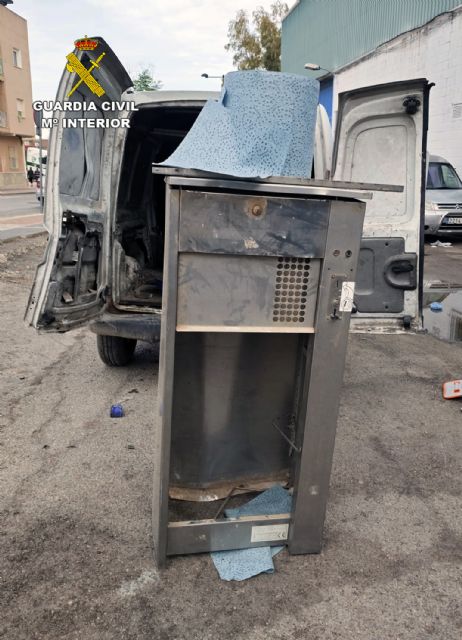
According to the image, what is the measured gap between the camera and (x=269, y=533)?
8.21ft

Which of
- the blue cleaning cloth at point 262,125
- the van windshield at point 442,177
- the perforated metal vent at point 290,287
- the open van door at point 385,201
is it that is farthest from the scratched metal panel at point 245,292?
the van windshield at point 442,177

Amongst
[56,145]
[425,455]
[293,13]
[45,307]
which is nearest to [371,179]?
[425,455]

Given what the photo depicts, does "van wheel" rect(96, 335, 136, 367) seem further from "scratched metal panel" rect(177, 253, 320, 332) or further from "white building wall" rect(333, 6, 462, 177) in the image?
"white building wall" rect(333, 6, 462, 177)

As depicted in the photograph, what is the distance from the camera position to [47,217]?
370 centimetres

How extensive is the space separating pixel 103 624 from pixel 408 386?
136 inches

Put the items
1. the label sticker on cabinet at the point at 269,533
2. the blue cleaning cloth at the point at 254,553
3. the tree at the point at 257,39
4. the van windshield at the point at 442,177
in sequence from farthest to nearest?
the tree at the point at 257,39 → the van windshield at the point at 442,177 → the label sticker on cabinet at the point at 269,533 → the blue cleaning cloth at the point at 254,553

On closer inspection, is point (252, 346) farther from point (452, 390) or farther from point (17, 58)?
point (17, 58)

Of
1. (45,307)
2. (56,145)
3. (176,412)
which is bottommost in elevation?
(176,412)

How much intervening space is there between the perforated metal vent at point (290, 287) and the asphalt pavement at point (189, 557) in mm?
1255

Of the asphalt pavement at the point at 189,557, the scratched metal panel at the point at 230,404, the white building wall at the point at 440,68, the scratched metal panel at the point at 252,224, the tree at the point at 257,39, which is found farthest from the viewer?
the tree at the point at 257,39

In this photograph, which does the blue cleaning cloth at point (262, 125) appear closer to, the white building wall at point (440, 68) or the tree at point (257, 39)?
the white building wall at point (440, 68)

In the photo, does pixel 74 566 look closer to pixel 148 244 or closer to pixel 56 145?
pixel 56 145

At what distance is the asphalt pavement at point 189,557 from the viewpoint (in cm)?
211

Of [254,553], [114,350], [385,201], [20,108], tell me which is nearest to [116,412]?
[114,350]
